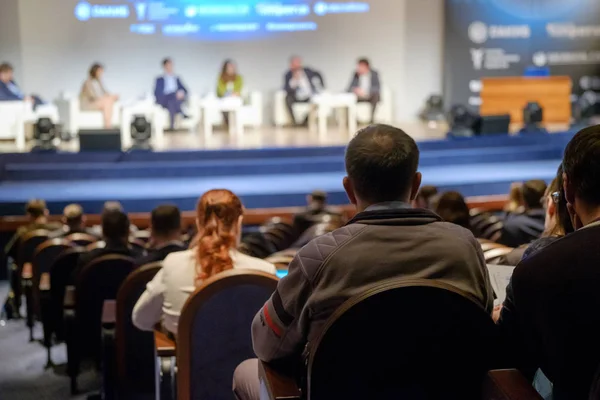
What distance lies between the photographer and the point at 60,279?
441 centimetres

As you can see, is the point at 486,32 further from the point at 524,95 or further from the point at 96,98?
the point at 96,98

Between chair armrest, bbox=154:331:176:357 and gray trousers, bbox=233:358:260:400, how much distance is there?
0.38m

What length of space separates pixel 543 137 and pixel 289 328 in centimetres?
931

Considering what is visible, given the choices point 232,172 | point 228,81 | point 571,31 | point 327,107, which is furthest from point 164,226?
point 571,31

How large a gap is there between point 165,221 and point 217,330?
1436 millimetres

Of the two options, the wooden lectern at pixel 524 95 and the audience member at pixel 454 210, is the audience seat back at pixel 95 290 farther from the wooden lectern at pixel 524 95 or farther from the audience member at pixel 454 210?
the wooden lectern at pixel 524 95

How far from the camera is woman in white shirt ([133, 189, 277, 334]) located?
277 centimetres

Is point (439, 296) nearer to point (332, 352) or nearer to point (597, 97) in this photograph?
point (332, 352)

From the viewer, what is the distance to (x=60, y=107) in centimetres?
1190

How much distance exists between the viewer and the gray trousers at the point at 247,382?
215 centimetres

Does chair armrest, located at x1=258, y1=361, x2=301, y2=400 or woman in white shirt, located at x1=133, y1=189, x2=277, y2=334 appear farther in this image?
woman in white shirt, located at x1=133, y1=189, x2=277, y2=334

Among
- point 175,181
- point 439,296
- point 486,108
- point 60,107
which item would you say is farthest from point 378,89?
point 439,296

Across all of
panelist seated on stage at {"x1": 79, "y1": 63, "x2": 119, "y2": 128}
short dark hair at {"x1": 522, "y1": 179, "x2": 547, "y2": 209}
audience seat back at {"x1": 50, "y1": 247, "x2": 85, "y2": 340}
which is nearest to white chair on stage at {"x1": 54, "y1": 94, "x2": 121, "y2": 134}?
panelist seated on stage at {"x1": 79, "y1": 63, "x2": 119, "y2": 128}

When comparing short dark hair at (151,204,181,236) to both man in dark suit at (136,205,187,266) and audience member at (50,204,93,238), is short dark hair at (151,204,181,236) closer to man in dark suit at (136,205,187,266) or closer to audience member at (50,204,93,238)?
man in dark suit at (136,205,187,266)
